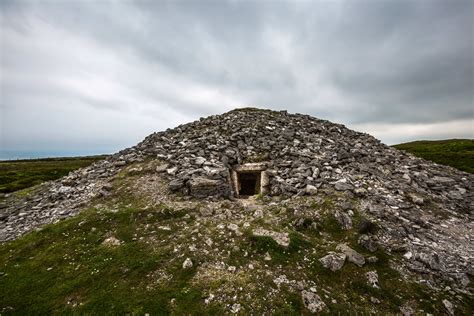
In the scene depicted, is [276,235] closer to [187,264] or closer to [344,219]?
[344,219]

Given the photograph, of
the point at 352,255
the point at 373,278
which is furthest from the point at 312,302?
the point at 352,255

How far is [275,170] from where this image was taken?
708 inches

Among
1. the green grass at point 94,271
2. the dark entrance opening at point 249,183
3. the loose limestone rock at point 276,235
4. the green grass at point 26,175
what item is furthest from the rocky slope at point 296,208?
the green grass at point 26,175

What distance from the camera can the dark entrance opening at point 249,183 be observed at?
1943 centimetres

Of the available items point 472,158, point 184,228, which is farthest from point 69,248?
point 472,158

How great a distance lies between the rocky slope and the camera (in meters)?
9.16

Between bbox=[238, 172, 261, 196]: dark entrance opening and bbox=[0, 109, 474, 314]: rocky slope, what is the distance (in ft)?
3.94

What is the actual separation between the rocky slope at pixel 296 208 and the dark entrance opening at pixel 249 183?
1.20 m

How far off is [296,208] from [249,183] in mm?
8132

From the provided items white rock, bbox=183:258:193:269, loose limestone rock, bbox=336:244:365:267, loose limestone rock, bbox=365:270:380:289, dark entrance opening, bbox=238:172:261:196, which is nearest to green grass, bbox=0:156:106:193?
dark entrance opening, bbox=238:172:261:196

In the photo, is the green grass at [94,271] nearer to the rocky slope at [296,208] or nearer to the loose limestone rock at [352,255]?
the rocky slope at [296,208]

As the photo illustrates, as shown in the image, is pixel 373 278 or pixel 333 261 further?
pixel 333 261

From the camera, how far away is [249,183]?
2127 cm

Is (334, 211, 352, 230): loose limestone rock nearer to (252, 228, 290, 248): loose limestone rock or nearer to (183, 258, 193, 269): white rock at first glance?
(252, 228, 290, 248): loose limestone rock
